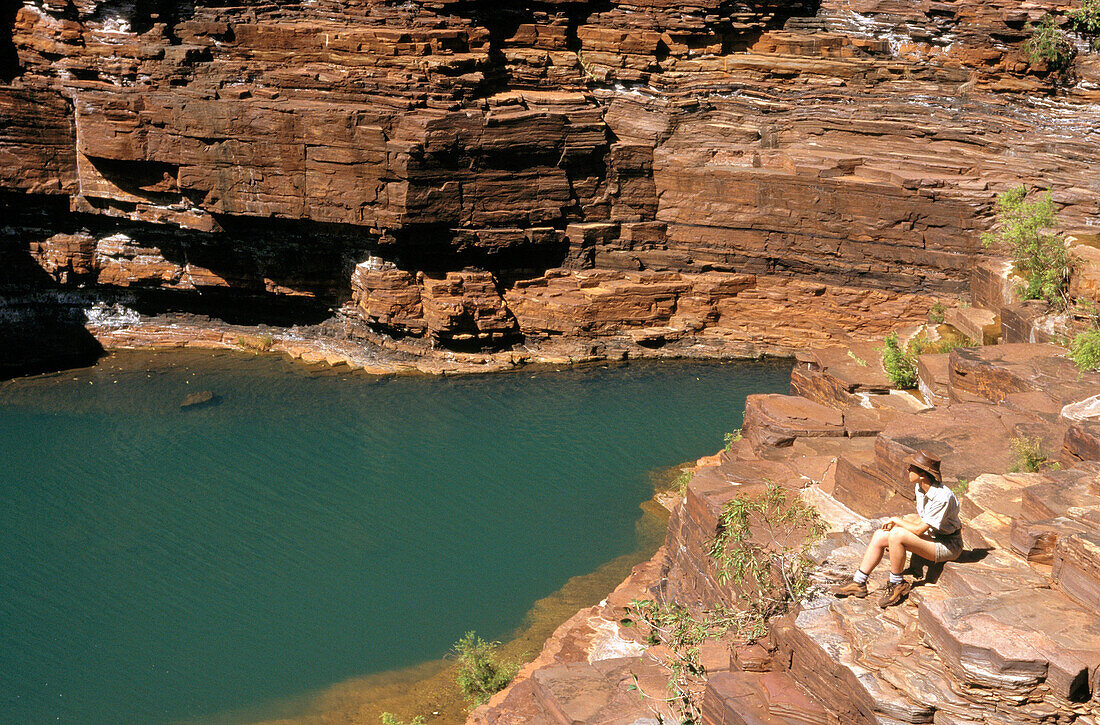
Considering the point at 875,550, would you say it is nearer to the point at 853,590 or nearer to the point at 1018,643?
the point at 853,590

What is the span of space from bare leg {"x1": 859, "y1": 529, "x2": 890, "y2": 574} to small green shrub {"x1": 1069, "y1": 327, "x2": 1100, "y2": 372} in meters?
6.01

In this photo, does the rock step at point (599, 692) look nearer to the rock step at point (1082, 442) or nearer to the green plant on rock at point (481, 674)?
the green plant on rock at point (481, 674)

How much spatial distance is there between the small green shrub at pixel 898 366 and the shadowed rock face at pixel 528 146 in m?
5.60

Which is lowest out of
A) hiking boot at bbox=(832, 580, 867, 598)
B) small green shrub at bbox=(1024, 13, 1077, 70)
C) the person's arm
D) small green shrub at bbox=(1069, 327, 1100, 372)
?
hiking boot at bbox=(832, 580, 867, 598)

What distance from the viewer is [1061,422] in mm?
10891

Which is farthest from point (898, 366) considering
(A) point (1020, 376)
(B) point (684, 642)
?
(B) point (684, 642)

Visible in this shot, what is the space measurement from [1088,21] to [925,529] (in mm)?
17773

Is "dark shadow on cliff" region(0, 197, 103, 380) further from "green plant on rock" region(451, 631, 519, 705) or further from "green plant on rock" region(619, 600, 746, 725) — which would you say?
"green plant on rock" region(619, 600, 746, 725)

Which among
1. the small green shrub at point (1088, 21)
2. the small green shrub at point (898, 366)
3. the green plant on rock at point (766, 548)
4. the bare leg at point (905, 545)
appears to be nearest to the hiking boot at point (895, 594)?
the bare leg at point (905, 545)

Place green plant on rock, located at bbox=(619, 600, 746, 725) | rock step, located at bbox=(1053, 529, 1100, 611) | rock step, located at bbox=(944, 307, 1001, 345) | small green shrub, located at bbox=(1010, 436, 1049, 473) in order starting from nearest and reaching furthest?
rock step, located at bbox=(1053, 529, 1100, 611) < green plant on rock, located at bbox=(619, 600, 746, 725) < small green shrub, located at bbox=(1010, 436, 1049, 473) < rock step, located at bbox=(944, 307, 1001, 345)

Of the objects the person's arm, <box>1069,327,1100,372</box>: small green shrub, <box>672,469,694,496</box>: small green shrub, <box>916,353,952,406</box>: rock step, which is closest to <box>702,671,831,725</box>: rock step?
the person's arm

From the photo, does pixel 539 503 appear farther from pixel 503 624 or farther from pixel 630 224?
pixel 630 224

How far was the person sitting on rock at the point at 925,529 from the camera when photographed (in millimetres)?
7820

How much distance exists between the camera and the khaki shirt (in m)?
7.77
